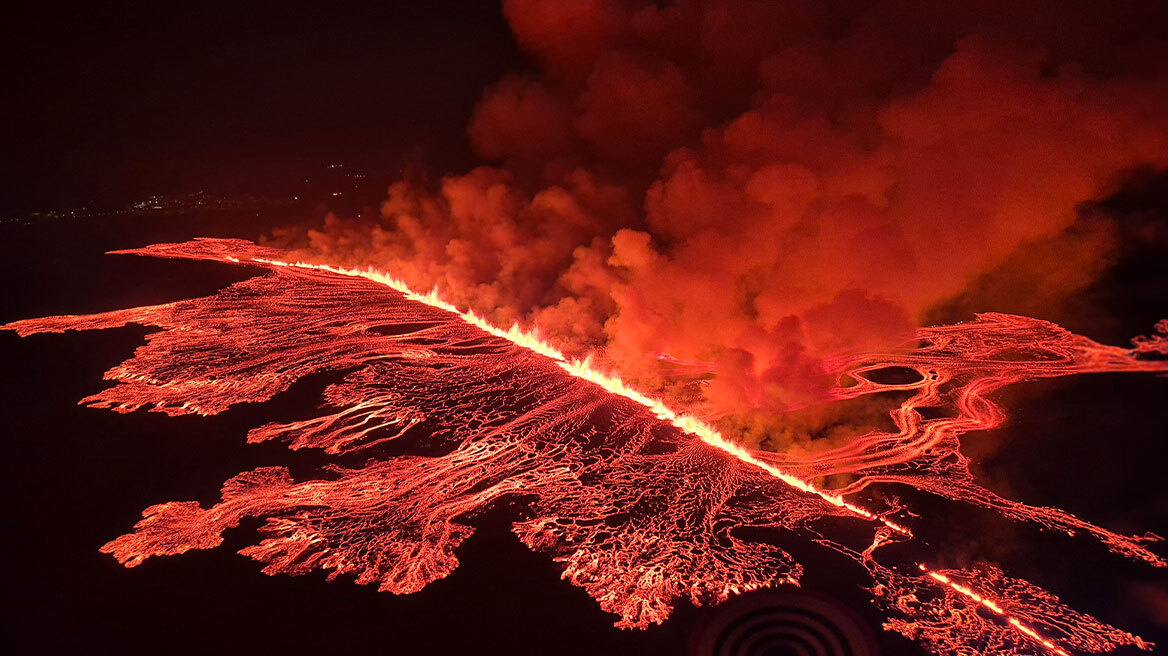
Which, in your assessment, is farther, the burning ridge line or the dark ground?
the burning ridge line

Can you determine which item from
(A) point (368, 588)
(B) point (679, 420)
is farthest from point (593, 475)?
(A) point (368, 588)

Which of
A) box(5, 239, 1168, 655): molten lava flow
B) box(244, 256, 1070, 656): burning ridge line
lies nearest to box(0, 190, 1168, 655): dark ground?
box(5, 239, 1168, 655): molten lava flow

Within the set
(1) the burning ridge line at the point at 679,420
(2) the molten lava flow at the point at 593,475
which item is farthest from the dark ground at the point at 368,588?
(1) the burning ridge line at the point at 679,420

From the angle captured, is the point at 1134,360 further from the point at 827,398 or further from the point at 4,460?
the point at 4,460

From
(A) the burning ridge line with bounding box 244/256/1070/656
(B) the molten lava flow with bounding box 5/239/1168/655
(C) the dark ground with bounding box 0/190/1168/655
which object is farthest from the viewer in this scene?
(B) the molten lava flow with bounding box 5/239/1168/655

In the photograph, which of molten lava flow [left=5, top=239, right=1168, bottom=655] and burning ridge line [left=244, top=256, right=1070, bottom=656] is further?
molten lava flow [left=5, top=239, right=1168, bottom=655]

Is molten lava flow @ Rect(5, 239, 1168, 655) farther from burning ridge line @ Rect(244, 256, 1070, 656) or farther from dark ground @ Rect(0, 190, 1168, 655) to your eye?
dark ground @ Rect(0, 190, 1168, 655)

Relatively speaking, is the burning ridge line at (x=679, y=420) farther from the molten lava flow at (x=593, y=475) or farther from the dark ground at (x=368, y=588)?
the dark ground at (x=368, y=588)

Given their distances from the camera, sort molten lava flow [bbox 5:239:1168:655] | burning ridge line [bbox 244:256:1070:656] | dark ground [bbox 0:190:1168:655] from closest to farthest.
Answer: dark ground [bbox 0:190:1168:655]
burning ridge line [bbox 244:256:1070:656]
molten lava flow [bbox 5:239:1168:655]
